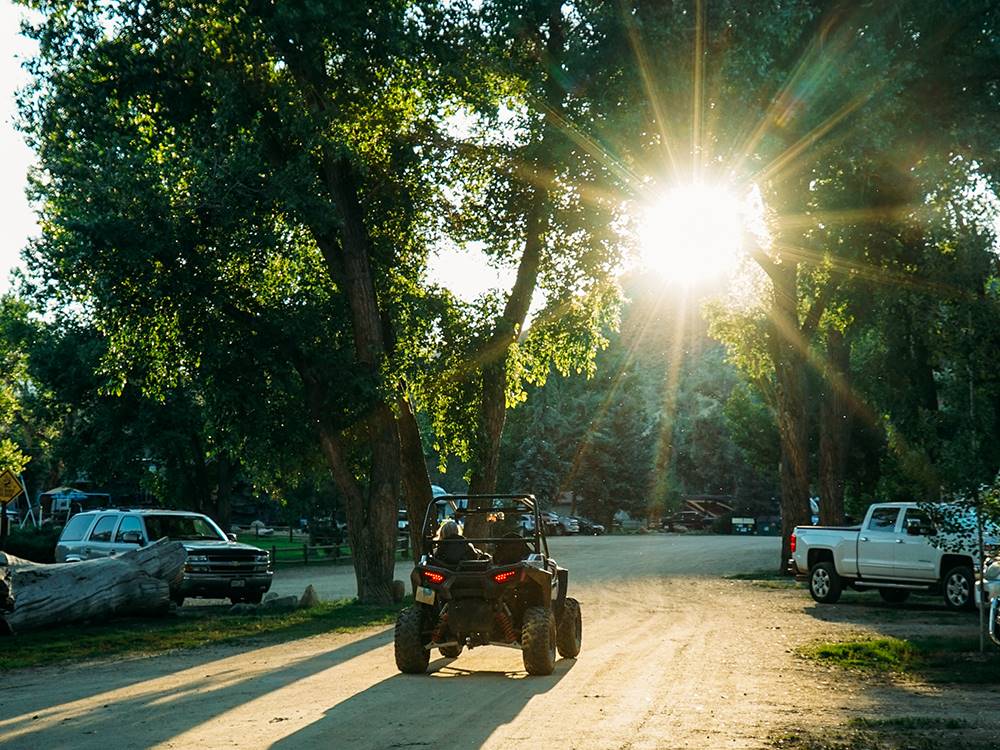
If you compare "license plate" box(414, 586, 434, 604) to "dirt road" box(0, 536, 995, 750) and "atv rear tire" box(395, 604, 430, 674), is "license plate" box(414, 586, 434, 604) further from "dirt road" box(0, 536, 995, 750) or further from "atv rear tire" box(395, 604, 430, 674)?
"dirt road" box(0, 536, 995, 750)

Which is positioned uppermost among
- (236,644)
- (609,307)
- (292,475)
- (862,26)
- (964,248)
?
(862,26)

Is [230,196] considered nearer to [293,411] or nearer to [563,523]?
[293,411]

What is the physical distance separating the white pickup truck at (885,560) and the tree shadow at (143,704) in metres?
13.4

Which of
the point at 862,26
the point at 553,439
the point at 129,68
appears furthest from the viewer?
the point at 553,439

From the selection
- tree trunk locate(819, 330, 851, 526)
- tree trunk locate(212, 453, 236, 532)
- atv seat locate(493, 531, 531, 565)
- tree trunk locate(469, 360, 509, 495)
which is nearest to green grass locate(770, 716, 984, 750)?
atv seat locate(493, 531, 531, 565)

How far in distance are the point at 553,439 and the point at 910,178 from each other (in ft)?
218

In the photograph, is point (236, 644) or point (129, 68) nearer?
point (236, 644)

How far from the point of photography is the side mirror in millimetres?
25953

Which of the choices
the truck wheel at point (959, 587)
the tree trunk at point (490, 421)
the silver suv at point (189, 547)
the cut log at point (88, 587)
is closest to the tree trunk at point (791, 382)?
the tree trunk at point (490, 421)

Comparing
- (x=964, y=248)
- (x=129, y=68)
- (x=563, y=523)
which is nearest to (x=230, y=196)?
(x=129, y=68)

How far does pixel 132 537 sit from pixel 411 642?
14.3m

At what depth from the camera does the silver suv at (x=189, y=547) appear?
2509 centimetres

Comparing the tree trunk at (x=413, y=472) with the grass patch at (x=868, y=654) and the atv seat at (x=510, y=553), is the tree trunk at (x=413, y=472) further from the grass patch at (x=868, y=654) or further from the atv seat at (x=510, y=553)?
the atv seat at (x=510, y=553)

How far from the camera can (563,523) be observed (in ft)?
261
